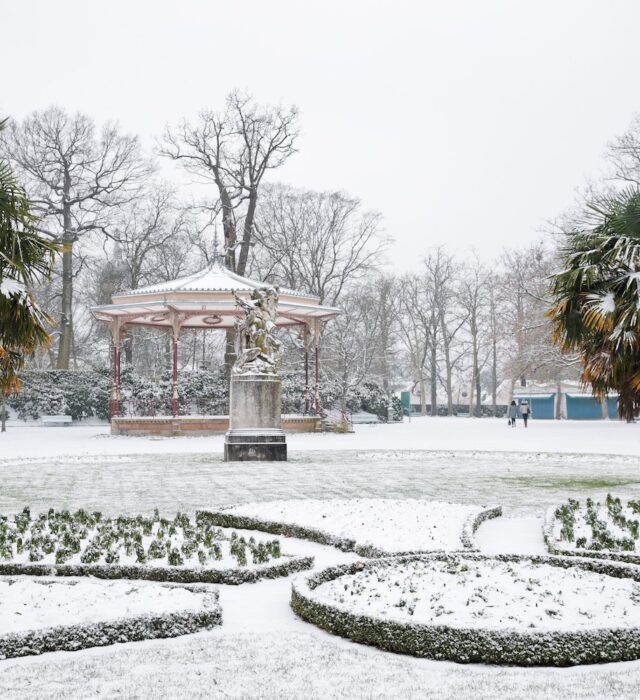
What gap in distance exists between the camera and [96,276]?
155 ft

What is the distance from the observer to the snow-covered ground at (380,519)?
308 inches

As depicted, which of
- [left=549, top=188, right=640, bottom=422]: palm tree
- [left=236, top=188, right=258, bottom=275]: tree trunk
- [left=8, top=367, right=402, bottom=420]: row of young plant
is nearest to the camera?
[left=549, top=188, right=640, bottom=422]: palm tree

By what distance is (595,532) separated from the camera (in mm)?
7824

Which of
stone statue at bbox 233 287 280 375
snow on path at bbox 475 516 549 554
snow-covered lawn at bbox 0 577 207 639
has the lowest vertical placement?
snow on path at bbox 475 516 549 554

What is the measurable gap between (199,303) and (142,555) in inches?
855

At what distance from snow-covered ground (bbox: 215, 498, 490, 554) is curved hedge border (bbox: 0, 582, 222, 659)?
7.86 feet

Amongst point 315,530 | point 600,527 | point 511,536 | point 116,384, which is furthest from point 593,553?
point 116,384

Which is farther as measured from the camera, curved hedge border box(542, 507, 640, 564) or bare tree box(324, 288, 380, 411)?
bare tree box(324, 288, 380, 411)

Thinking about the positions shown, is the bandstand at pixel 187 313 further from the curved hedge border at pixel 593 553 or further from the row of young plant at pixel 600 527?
the curved hedge border at pixel 593 553

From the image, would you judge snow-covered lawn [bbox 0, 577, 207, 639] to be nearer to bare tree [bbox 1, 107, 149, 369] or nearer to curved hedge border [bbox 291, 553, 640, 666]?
curved hedge border [bbox 291, 553, 640, 666]

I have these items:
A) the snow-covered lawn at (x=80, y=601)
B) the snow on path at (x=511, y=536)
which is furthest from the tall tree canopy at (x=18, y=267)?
the snow on path at (x=511, y=536)

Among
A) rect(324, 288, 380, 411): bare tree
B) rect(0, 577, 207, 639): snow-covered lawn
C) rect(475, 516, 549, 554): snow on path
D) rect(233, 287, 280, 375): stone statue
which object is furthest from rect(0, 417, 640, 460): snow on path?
rect(0, 577, 207, 639): snow-covered lawn

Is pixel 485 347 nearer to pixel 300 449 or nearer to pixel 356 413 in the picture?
pixel 356 413

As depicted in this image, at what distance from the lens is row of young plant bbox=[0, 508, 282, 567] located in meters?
6.96
